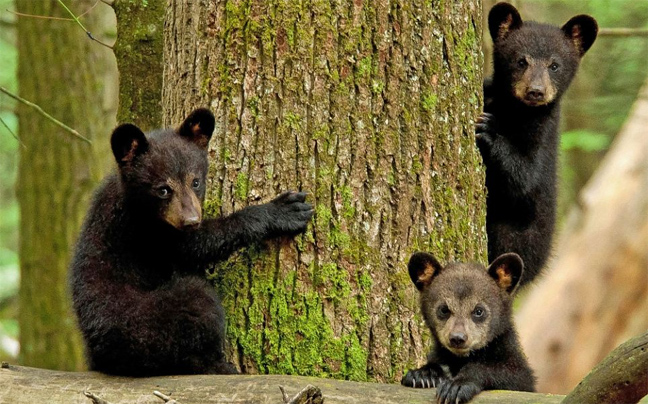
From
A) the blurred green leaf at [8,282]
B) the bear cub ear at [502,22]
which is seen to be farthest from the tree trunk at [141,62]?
the blurred green leaf at [8,282]

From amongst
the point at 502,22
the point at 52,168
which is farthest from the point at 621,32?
the point at 52,168

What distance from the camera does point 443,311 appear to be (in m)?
5.45

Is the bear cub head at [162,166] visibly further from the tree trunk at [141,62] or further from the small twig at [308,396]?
the tree trunk at [141,62]

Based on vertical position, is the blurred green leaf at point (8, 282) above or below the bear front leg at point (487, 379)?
below

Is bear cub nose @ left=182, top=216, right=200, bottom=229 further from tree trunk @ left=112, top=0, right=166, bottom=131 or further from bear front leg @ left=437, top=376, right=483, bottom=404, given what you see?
tree trunk @ left=112, top=0, right=166, bottom=131

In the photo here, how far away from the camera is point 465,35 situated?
5621 millimetres

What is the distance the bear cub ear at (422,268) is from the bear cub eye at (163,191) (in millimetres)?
1544

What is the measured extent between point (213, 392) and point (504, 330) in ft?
6.16

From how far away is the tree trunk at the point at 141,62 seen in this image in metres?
7.38

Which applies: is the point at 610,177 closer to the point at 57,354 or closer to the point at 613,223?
the point at 613,223

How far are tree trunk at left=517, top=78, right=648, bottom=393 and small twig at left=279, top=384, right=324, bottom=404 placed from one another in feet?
30.4

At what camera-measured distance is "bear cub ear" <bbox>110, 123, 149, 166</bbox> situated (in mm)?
5488

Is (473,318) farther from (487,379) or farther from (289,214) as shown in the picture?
(289,214)

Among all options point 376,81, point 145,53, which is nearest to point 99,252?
point 376,81
